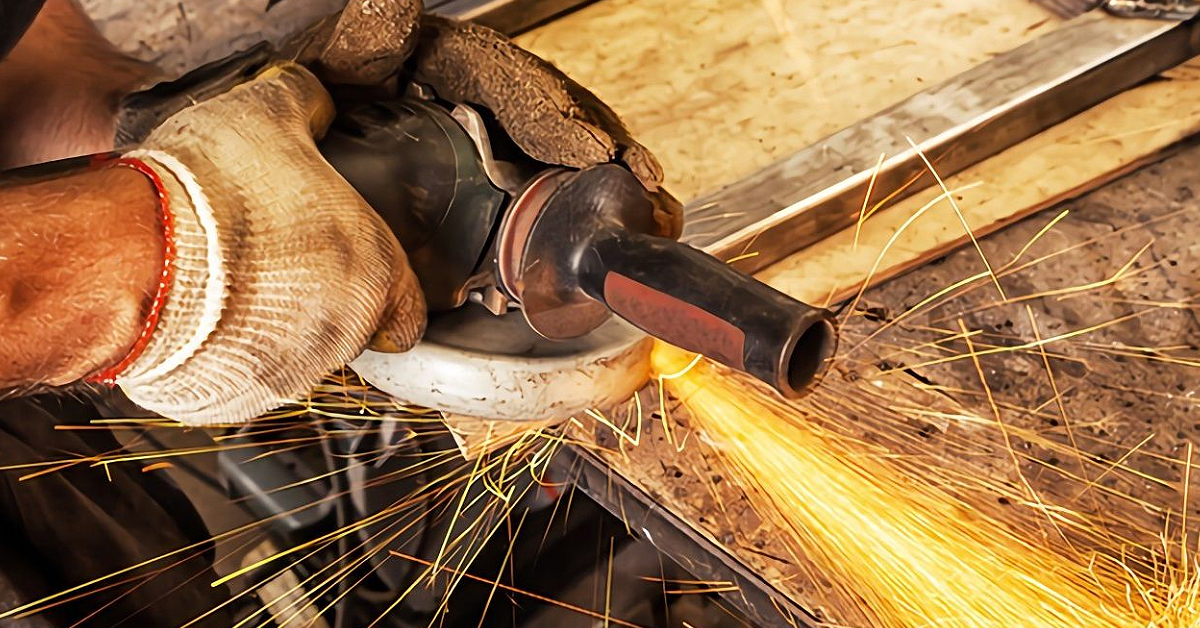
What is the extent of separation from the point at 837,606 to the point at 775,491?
18 centimetres

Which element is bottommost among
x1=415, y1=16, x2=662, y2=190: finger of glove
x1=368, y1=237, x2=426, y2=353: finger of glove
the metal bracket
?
x1=368, y1=237, x2=426, y2=353: finger of glove

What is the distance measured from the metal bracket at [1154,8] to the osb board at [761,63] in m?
0.14

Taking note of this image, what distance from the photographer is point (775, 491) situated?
5.01ft

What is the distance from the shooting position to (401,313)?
1.04 metres

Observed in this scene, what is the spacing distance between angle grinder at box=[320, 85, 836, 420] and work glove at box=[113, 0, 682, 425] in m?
0.04

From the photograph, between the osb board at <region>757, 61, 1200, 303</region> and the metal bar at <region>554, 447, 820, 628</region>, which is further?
the osb board at <region>757, 61, 1200, 303</region>

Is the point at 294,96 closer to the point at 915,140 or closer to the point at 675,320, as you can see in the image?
the point at 675,320

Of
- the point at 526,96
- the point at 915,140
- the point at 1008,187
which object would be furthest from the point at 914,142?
the point at 526,96

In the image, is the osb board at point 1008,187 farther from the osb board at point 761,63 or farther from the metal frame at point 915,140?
the osb board at point 761,63

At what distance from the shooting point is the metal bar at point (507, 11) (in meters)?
2.16

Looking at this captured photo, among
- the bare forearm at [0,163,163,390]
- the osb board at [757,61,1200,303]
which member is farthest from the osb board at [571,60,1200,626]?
the bare forearm at [0,163,163,390]

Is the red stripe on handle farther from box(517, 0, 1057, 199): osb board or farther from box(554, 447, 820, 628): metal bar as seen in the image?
box(517, 0, 1057, 199): osb board

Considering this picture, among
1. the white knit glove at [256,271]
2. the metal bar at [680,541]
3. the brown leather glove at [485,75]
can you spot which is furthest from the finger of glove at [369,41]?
the metal bar at [680,541]

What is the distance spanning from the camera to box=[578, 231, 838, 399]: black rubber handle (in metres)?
0.86
